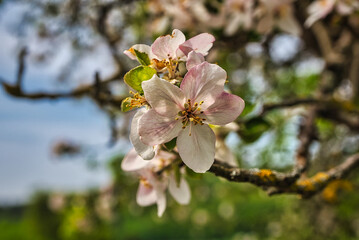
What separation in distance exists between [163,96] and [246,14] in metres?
0.95

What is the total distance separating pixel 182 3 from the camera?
1.52 meters

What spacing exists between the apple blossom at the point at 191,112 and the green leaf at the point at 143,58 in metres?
0.09

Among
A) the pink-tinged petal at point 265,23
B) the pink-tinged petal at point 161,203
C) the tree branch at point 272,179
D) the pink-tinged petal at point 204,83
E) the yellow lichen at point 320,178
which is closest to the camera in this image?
the pink-tinged petal at point 204,83

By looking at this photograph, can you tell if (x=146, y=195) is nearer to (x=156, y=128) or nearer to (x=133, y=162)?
(x=133, y=162)

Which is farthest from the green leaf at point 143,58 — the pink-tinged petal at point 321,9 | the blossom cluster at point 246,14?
the pink-tinged petal at point 321,9

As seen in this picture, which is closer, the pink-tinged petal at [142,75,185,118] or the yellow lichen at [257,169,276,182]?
the pink-tinged petal at [142,75,185,118]

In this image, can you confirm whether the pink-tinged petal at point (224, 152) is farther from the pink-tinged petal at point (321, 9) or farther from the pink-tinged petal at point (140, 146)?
the pink-tinged petal at point (321, 9)

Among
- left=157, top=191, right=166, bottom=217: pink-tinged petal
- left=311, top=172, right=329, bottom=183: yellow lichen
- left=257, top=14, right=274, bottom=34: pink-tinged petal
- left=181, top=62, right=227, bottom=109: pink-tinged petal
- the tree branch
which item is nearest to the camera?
left=181, top=62, right=227, bottom=109: pink-tinged petal

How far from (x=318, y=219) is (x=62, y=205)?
589 cm

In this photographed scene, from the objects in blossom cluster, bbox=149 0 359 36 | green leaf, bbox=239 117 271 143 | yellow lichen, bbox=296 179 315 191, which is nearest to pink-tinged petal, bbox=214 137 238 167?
green leaf, bbox=239 117 271 143

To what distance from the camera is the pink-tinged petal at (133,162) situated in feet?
2.28

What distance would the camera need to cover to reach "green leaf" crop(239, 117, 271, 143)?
90cm

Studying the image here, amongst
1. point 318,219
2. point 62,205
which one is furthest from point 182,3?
point 62,205

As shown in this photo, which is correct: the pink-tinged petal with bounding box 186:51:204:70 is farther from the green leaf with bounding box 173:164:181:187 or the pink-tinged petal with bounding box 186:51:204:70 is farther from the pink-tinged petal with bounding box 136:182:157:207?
the pink-tinged petal with bounding box 136:182:157:207
